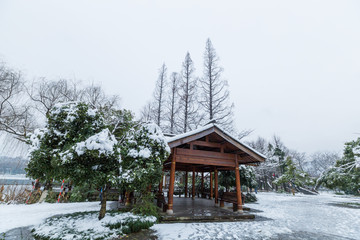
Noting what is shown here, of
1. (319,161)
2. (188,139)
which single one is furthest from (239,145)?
(319,161)

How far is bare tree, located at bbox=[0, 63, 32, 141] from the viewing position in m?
11.8

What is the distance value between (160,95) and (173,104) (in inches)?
93.0

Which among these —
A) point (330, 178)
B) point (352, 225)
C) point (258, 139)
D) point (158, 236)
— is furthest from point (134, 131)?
point (258, 139)

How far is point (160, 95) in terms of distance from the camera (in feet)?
68.7

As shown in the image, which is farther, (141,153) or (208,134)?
(208,134)

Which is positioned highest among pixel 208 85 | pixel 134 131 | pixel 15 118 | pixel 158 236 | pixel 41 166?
pixel 208 85

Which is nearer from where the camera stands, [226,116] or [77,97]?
[77,97]

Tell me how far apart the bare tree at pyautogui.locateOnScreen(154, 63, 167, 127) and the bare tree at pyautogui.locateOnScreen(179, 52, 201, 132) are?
2929 millimetres

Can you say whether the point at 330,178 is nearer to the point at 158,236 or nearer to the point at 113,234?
A: the point at 158,236

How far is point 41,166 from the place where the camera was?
5.17m

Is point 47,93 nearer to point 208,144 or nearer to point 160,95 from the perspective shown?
point 160,95

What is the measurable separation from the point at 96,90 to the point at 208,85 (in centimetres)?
1141

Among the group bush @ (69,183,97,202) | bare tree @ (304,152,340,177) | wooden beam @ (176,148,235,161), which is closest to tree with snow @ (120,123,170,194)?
wooden beam @ (176,148,235,161)

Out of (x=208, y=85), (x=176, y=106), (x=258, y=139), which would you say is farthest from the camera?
(x=258, y=139)
